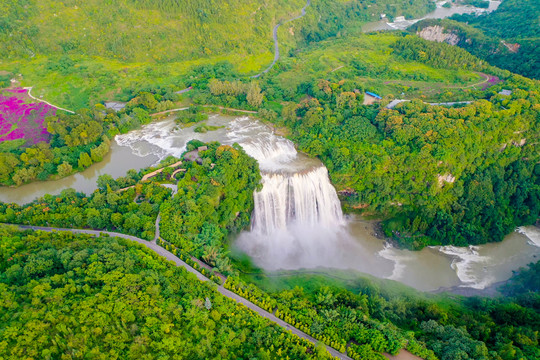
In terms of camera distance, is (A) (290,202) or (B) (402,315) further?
(A) (290,202)

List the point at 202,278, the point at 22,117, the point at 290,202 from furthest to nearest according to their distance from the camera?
the point at 22,117
the point at 290,202
the point at 202,278

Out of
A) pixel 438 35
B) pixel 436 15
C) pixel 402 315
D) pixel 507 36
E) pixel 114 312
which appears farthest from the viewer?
pixel 436 15

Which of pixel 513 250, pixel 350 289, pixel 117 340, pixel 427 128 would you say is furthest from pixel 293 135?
pixel 117 340

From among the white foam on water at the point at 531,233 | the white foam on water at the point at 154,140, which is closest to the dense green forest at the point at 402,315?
the white foam on water at the point at 531,233

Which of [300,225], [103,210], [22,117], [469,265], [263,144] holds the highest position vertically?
[22,117]

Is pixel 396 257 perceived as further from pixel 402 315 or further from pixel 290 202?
pixel 290 202

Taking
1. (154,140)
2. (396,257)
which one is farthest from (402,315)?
(154,140)
